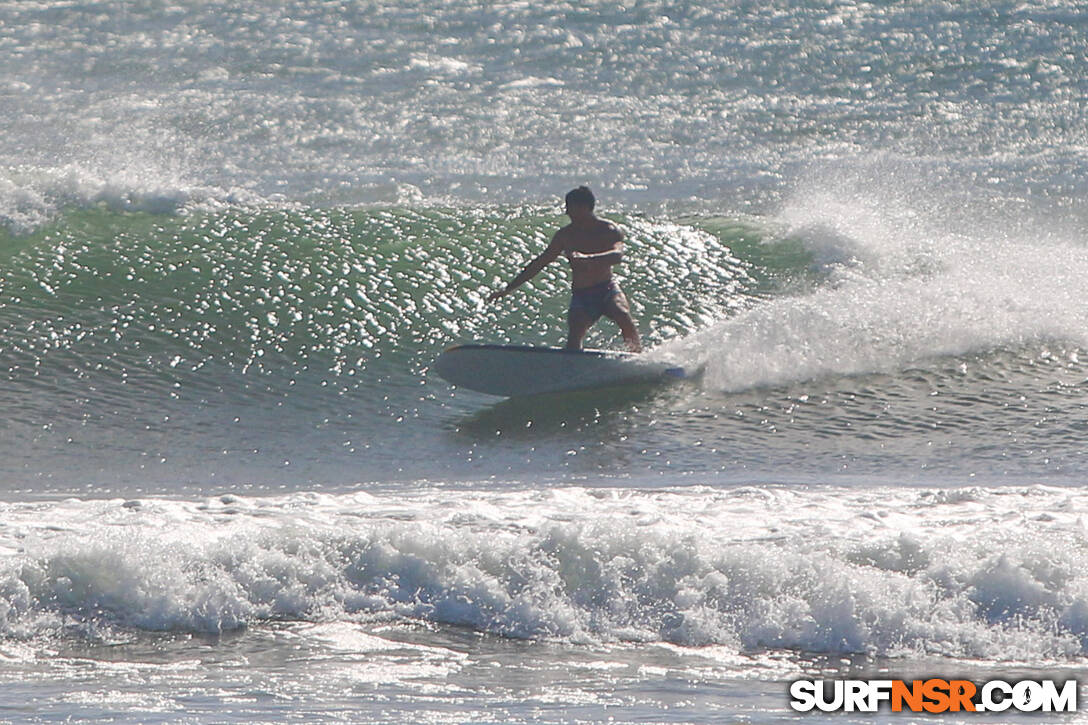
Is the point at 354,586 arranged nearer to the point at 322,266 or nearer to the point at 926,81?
the point at 322,266

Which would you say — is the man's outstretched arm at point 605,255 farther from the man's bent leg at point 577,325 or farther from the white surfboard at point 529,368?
the white surfboard at point 529,368

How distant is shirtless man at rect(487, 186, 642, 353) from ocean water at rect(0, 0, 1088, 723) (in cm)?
58

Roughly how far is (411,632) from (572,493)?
1812mm

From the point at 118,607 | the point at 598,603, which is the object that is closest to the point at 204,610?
the point at 118,607

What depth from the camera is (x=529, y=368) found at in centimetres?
912

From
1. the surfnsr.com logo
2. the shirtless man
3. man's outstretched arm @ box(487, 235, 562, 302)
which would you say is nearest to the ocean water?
the surfnsr.com logo

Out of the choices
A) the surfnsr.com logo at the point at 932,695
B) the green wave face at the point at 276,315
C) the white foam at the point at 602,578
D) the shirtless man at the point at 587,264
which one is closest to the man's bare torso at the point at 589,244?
the shirtless man at the point at 587,264

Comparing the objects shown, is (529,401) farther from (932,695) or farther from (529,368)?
(932,695)

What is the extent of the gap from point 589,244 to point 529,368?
0.94 m

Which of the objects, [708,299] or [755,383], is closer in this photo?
[755,383]

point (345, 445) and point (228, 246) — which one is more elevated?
point (228, 246)

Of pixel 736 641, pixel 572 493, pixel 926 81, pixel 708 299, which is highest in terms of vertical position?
pixel 926 81

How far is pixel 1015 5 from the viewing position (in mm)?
21938

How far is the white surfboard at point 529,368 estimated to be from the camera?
905cm
